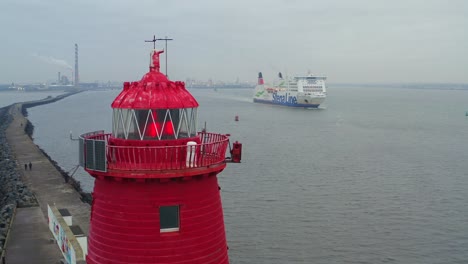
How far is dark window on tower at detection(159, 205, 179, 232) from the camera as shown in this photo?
545cm

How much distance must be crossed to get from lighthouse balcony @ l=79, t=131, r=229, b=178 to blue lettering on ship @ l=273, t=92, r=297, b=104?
356 feet

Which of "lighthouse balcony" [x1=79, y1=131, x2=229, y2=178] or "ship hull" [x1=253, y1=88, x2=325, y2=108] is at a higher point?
"lighthouse balcony" [x1=79, y1=131, x2=229, y2=178]

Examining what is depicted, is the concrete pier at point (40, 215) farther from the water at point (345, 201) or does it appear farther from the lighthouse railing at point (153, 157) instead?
the lighthouse railing at point (153, 157)

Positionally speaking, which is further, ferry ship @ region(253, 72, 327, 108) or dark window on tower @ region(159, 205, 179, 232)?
ferry ship @ region(253, 72, 327, 108)

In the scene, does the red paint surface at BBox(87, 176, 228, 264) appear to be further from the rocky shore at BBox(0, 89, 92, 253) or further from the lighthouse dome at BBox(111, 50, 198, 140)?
the rocky shore at BBox(0, 89, 92, 253)

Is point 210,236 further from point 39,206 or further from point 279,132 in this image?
point 279,132

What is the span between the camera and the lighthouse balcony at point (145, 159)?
17.2 feet

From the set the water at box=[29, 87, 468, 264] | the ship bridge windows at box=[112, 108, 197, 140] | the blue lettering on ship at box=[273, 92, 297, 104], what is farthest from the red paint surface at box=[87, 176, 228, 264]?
the blue lettering on ship at box=[273, 92, 297, 104]

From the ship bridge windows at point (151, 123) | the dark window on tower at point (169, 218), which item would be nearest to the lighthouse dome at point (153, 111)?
the ship bridge windows at point (151, 123)

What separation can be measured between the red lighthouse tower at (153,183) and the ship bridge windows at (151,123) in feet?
0.04

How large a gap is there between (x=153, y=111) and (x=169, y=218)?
1.23 metres

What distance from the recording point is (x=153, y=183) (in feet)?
17.5

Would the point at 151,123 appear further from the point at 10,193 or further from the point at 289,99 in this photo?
the point at 289,99

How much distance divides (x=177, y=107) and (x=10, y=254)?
12.1 m
